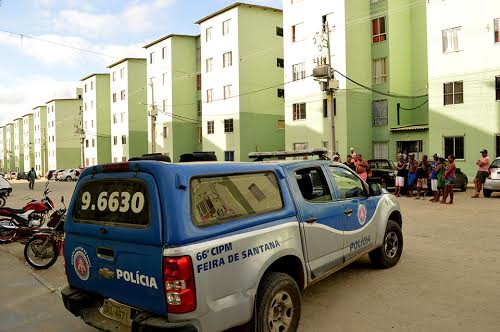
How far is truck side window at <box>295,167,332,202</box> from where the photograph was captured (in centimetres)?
464

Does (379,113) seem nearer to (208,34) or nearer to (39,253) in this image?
(208,34)

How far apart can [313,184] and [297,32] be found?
29680mm

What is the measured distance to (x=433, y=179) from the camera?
15.3m

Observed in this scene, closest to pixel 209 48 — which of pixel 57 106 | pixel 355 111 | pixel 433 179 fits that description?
pixel 355 111

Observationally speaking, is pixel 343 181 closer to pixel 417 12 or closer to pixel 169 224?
pixel 169 224

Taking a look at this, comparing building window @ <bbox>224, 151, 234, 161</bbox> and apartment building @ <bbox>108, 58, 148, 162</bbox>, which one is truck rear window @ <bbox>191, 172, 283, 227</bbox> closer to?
building window @ <bbox>224, 151, 234, 161</bbox>

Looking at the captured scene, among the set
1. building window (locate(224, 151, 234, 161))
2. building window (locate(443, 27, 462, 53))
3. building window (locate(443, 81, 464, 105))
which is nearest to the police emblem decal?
building window (locate(443, 81, 464, 105))

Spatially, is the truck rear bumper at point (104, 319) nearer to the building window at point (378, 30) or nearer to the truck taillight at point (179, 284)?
the truck taillight at point (179, 284)

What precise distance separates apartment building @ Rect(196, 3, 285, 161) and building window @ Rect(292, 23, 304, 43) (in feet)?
20.7

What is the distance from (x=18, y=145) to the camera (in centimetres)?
11175

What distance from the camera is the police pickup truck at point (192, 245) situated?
3.16 m

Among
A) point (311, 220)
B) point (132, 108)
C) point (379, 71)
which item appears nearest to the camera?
point (311, 220)

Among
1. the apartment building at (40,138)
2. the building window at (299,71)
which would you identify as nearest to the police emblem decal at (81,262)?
the building window at (299,71)

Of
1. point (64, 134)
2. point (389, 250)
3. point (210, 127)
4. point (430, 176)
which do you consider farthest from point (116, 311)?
point (64, 134)
